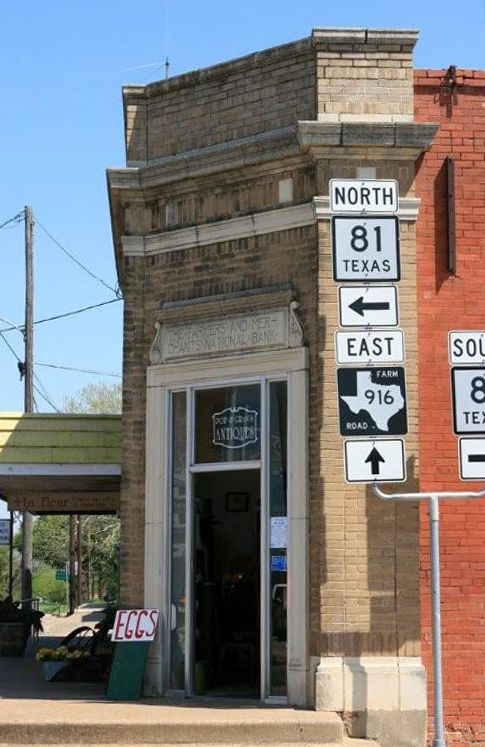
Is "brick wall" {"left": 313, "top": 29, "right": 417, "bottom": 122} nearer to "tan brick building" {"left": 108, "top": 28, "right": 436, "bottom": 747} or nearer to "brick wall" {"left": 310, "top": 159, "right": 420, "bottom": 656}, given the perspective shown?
"tan brick building" {"left": 108, "top": 28, "right": 436, "bottom": 747}

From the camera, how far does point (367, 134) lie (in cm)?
1075

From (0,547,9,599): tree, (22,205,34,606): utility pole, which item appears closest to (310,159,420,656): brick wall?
(22,205,34,606): utility pole

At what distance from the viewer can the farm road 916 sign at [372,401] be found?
29.8 ft

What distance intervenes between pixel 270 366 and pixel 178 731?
3542 millimetres

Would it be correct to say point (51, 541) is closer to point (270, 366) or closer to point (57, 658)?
point (57, 658)

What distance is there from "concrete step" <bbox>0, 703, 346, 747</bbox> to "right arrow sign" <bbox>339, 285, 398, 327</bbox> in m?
3.37

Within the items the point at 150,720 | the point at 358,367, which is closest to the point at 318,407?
the point at 358,367

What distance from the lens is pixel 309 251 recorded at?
11008 mm

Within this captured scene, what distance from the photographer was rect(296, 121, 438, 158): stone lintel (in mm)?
10711

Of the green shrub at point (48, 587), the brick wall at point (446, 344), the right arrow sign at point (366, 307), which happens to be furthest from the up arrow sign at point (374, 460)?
the green shrub at point (48, 587)

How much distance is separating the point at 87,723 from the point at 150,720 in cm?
53

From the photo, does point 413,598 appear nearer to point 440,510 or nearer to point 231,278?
point 440,510

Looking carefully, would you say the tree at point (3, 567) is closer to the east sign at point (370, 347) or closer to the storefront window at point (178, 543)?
the storefront window at point (178, 543)

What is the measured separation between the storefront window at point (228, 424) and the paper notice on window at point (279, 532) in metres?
0.71
